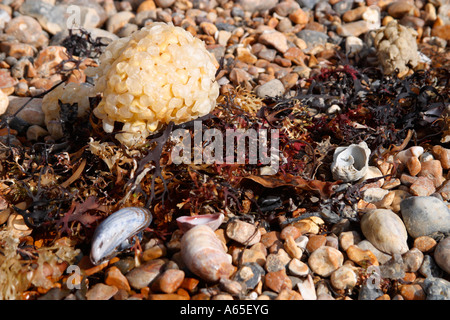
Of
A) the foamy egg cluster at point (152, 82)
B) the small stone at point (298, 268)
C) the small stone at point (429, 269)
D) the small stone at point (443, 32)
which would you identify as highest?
the foamy egg cluster at point (152, 82)

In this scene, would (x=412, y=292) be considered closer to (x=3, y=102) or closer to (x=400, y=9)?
(x=3, y=102)

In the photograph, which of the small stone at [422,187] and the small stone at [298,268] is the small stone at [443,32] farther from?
the small stone at [298,268]

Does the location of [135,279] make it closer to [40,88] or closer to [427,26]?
[40,88]

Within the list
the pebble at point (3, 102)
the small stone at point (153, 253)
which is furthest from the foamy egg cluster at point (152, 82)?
the pebble at point (3, 102)

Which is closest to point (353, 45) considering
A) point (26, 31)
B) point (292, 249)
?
point (292, 249)

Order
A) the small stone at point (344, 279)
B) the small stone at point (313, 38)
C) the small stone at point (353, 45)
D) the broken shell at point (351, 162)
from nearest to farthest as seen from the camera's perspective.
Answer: the small stone at point (344, 279) < the broken shell at point (351, 162) < the small stone at point (353, 45) < the small stone at point (313, 38)

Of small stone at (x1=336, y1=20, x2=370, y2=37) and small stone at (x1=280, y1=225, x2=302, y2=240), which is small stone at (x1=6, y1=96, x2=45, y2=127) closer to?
small stone at (x1=280, y1=225, x2=302, y2=240)

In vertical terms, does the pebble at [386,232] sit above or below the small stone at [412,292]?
above

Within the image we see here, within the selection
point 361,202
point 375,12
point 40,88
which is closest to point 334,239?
point 361,202
